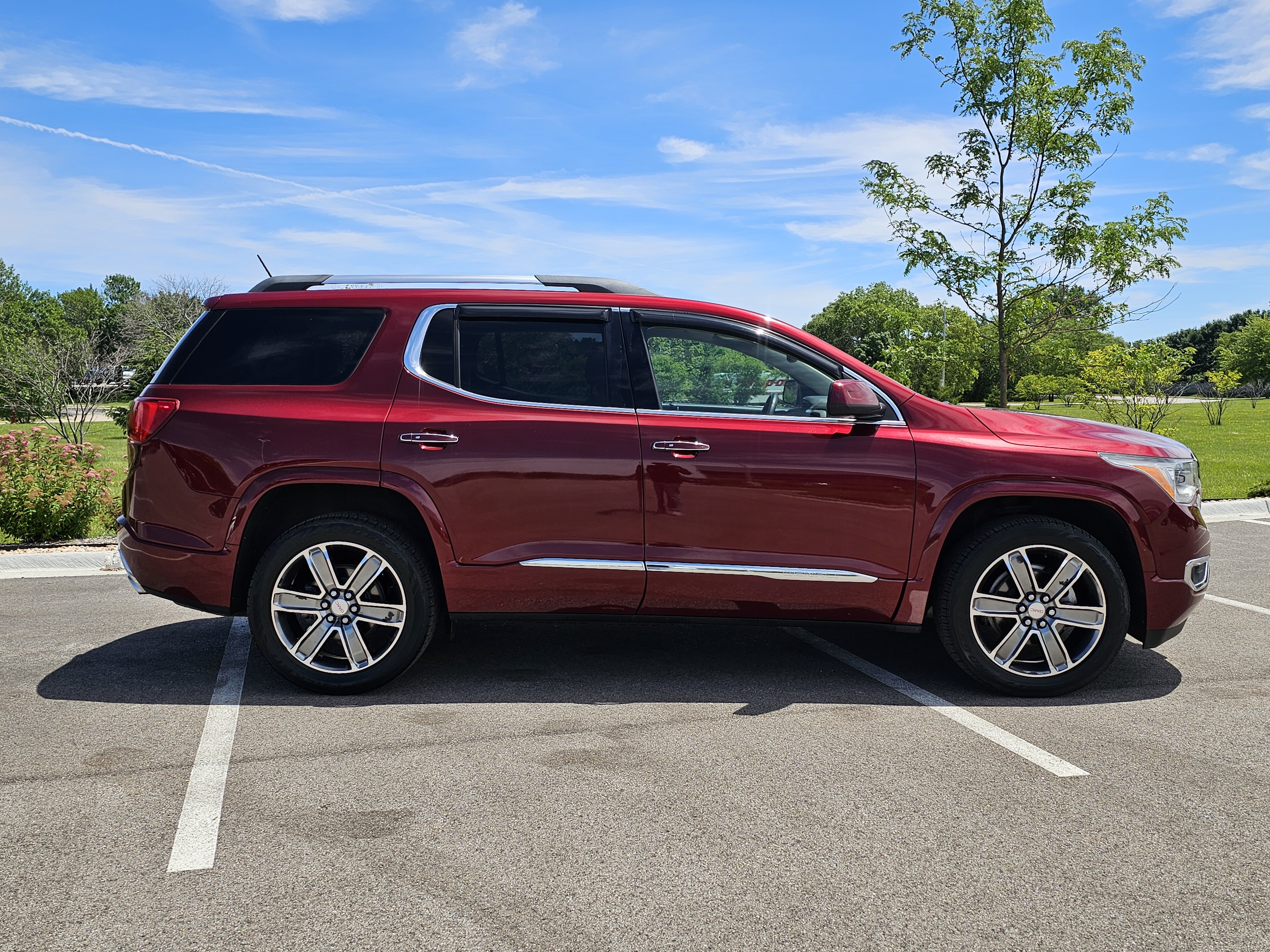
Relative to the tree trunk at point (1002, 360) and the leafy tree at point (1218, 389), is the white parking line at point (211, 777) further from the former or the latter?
the leafy tree at point (1218, 389)

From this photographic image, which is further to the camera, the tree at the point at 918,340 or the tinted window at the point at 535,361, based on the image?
the tree at the point at 918,340

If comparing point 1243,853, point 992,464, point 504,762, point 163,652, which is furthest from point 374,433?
point 1243,853

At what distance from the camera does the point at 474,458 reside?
175 inches

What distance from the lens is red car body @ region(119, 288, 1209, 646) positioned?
14.5 ft

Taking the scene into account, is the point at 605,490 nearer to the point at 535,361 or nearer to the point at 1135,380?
the point at 535,361

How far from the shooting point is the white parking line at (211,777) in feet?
9.86

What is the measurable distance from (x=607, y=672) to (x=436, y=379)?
1692 mm

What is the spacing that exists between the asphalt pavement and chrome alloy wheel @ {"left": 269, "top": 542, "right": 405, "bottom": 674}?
263mm

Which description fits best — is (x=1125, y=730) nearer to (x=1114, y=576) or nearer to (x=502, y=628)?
(x=1114, y=576)

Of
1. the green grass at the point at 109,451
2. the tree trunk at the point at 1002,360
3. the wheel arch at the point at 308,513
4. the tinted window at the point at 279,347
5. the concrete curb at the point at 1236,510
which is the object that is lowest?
the green grass at the point at 109,451

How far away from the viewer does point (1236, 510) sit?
1109 cm

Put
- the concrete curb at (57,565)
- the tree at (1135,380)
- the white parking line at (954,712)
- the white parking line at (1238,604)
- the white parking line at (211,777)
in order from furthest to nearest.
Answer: the tree at (1135,380) → the concrete curb at (57,565) → the white parking line at (1238,604) → the white parking line at (954,712) → the white parking line at (211,777)

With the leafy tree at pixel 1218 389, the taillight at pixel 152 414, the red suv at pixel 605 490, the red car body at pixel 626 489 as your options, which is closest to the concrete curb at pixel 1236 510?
the red suv at pixel 605 490

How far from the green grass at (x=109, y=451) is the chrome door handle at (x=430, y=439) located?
54.6 inches
